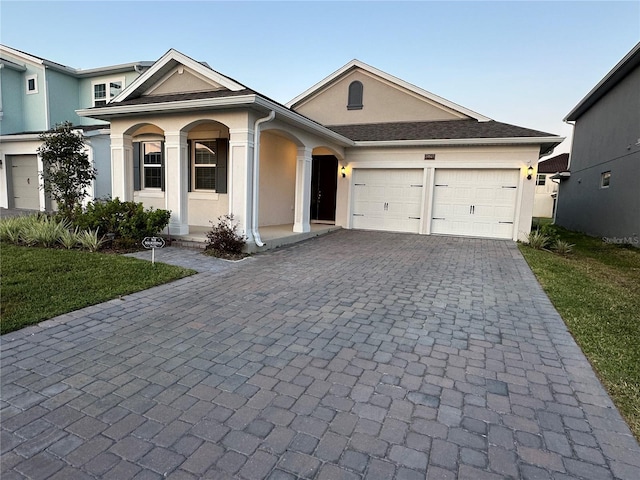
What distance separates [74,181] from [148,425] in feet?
32.6

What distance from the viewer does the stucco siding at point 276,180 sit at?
10953 millimetres

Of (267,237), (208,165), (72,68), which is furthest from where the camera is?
(72,68)

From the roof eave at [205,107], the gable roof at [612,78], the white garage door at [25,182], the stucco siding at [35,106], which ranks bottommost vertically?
the white garage door at [25,182]

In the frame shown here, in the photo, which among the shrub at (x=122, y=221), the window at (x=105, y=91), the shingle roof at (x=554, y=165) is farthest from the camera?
the shingle roof at (x=554, y=165)

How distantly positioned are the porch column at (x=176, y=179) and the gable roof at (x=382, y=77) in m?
7.50

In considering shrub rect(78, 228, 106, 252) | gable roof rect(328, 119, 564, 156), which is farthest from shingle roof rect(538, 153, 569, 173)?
shrub rect(78, 228, 106, 252)

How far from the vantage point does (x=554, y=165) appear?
26.2 metres

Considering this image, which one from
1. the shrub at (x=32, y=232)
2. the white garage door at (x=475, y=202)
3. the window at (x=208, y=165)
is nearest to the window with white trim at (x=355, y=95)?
the white garage door at (x=475, y=202)

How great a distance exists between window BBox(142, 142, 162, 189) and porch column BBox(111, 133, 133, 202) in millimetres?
1327

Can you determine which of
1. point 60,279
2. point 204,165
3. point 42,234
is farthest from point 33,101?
point 60,279

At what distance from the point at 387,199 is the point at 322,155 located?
309cm

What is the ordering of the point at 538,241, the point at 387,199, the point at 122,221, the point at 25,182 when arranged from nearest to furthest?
the point at 122,221 < the point at 538,241 < the point at 387,199 < the point at 25,182

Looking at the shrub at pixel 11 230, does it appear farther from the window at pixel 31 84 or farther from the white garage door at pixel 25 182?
the window at pixel 31 84

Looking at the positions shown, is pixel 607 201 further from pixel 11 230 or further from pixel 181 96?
pixel 11 230
